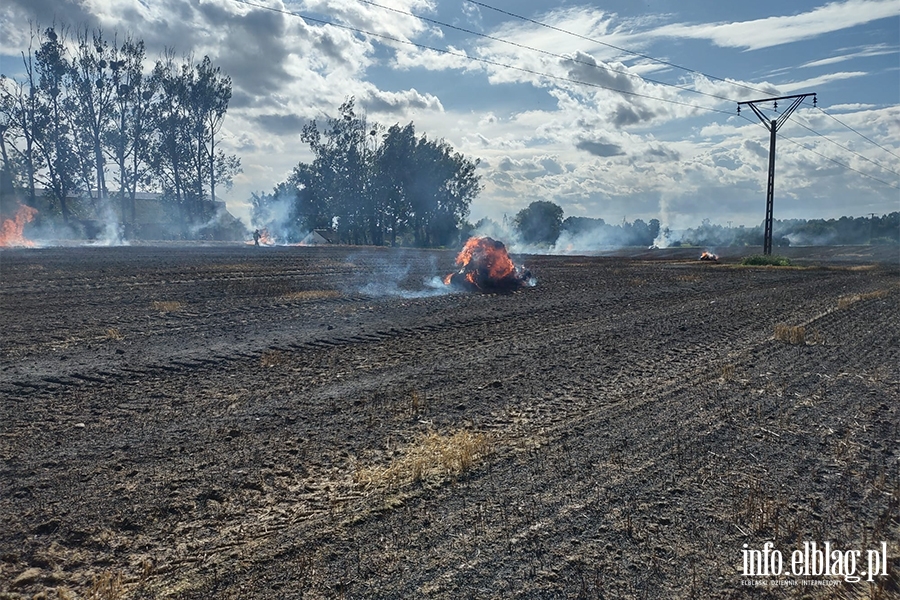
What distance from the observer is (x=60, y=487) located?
532 centimetres

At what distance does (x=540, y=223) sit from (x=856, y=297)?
315ft

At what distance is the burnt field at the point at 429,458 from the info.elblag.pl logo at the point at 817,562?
2.5 inches

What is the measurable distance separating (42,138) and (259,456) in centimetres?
6893

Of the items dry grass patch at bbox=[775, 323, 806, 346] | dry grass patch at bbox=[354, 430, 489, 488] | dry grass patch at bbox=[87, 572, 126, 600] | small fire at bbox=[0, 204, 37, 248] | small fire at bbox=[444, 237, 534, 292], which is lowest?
dry grass patch at bbox=[87, 572, 126, 600]

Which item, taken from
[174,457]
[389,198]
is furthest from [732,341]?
[389,198]

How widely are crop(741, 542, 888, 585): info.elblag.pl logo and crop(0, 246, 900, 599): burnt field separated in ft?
0.21

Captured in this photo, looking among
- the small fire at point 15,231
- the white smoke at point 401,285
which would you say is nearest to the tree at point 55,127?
the small fire at point 15,231

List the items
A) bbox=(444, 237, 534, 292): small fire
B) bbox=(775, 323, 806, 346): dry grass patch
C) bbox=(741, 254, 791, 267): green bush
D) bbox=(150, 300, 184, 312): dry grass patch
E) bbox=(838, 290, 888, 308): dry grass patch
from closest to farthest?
bbox=(775, 323, 806, 346): dry grass patch < bbox=(150, 300, 184, 312): dry grass patch < bbox=(838, 290, 888, 308): dry grass patch < bbox=(444, 237, 534, 292): small fire < bbox=(741, 254, 791, 267): green bush

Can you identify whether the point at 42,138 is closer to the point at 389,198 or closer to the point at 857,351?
the point at 389,198

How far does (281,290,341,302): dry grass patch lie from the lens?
18.3 meters

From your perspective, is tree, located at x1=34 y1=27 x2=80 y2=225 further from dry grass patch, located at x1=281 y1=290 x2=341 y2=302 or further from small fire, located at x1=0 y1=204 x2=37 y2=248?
dry grass patch, located at x1=281 y1=290 x2=341 y2=302

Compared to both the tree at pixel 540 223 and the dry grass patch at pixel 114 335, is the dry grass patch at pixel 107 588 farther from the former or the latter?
the tree at pixel 540 223

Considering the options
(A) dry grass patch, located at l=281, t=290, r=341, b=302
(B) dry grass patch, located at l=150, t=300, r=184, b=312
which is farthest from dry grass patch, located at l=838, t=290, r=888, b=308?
(B) dry grass patch, located at l=150, t=300, r=184, b=312

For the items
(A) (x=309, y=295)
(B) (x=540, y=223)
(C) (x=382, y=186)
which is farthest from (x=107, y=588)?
(B) (x=540, y=223)
